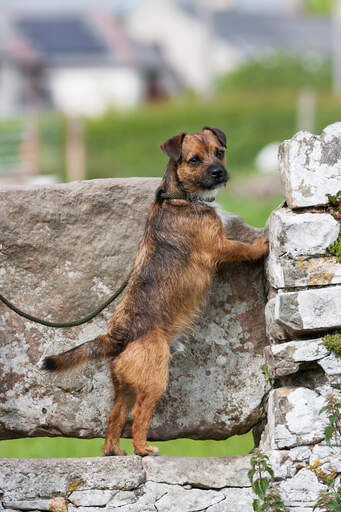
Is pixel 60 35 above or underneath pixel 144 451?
above

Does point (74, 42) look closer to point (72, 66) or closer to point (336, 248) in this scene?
point (72, 66)

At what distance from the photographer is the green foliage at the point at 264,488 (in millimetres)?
4723

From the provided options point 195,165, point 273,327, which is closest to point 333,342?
point 273,327

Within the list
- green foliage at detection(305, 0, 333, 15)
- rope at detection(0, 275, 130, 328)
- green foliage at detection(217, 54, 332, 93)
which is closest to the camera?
rope at detection(0, 275, 130, 328)

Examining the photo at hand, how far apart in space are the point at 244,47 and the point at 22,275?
51.0 m

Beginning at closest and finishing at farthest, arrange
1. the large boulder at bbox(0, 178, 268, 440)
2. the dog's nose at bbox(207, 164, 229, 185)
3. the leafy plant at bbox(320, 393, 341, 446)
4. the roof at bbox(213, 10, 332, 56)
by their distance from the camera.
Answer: the leafy plant at bbox(320, 393, 341, 446), the dog's nose at bbox(207, 164, 229, 185), the large boulder at bbox(0, 178, 268, 440), the roof at bbox(213, 10, 332, 56)

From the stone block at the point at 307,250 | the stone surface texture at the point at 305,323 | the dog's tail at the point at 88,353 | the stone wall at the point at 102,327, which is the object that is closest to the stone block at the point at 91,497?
the stone wall at the point at 102,327

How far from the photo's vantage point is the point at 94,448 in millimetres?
8023

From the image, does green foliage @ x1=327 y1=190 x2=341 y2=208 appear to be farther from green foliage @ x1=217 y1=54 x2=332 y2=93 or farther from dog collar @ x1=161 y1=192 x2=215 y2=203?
green foliage @ x1=217 y1=54 x2=332 y2=93

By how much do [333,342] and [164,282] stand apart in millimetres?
1054

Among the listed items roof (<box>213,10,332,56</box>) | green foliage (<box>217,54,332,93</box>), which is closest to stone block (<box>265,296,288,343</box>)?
green foliage (<box>217,54,332,93</box>)

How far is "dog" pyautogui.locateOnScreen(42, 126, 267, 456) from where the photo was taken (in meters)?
4.96

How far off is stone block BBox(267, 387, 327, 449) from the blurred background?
10.0 m

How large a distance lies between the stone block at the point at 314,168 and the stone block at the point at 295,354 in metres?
0.80
